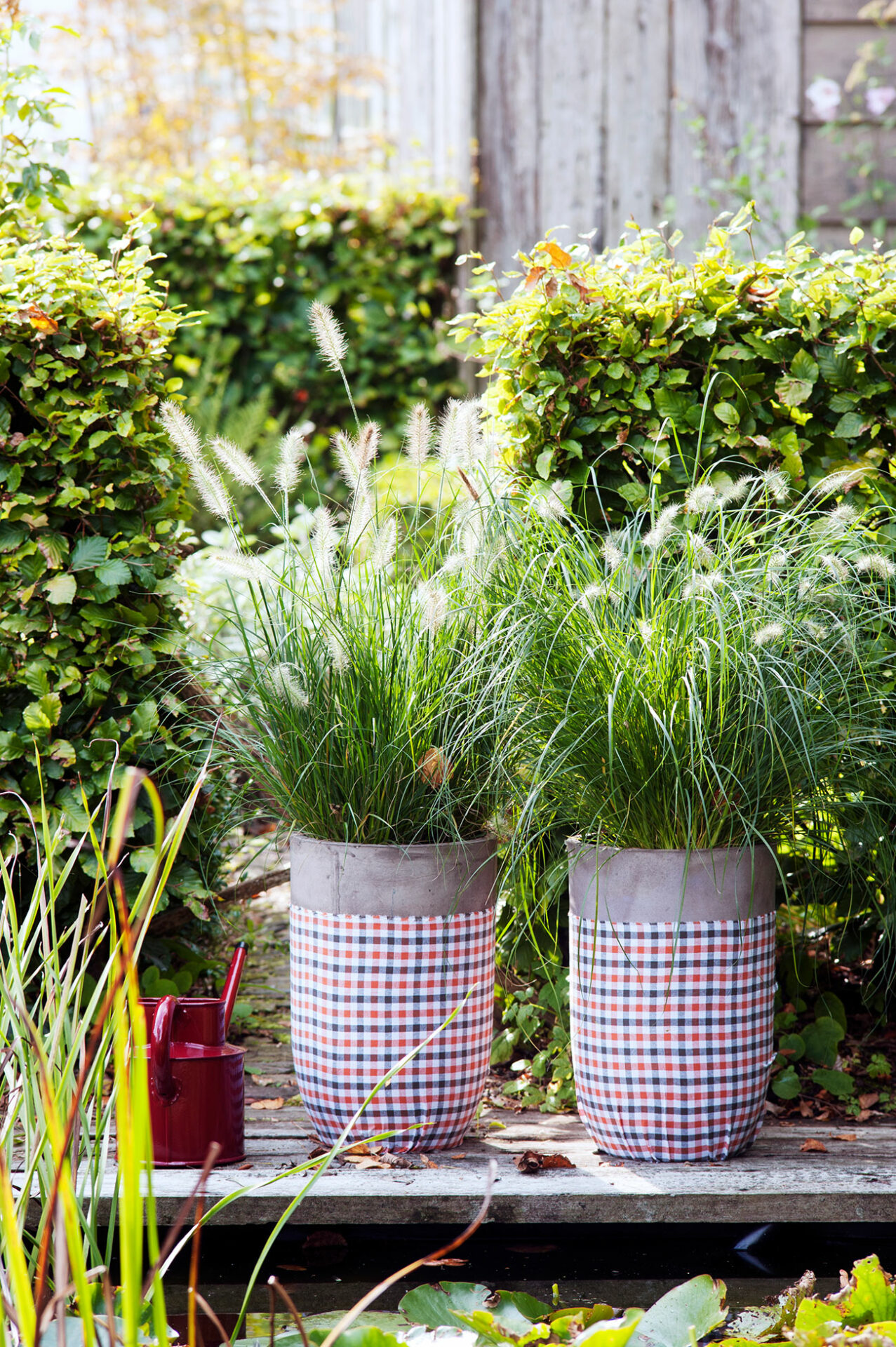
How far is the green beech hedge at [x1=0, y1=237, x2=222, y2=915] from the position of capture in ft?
7.96

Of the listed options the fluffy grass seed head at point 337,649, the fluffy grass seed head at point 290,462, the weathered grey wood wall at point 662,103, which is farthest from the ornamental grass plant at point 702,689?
the weathered grey wood wall at point 662,103

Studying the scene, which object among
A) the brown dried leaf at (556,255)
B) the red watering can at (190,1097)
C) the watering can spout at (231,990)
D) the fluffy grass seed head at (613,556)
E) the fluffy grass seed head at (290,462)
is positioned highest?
the brown dried leaf at (556,255)

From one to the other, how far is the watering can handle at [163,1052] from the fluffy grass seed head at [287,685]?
1.69 feet

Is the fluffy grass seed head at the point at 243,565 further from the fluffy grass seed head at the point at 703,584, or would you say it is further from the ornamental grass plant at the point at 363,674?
the fluffy grass seed head at the point at 703,584

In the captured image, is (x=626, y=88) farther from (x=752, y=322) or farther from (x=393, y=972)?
(x=393, y=972)

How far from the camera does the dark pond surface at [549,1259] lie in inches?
75.3

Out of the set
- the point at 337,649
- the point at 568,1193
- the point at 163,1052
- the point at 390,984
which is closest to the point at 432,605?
the point at 337,649

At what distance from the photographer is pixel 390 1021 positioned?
2131 millimetres

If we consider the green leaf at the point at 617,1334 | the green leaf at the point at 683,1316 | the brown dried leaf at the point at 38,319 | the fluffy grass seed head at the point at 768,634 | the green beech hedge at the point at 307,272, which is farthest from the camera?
the green beech hedge at the point at 307,272

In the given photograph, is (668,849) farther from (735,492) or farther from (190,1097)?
(190,1097)

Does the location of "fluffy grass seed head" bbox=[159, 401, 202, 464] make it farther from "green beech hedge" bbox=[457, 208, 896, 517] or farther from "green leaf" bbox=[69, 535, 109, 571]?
"green beech hedge" bbox=[457, 208, 896, 517]

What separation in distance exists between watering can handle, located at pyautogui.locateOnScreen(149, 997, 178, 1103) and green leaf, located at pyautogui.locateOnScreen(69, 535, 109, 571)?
86 cm

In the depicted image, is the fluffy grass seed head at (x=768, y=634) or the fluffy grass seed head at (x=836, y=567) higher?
the fluffy grass seed head at (x=836, y=567)

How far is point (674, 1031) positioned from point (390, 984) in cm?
47
